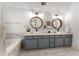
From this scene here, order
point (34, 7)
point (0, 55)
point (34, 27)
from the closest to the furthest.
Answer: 1. point (0, 55)
2. point (34, 7)
3. point (34, 27)

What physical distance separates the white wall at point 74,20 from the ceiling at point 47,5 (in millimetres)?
74

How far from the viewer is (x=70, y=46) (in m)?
1.33

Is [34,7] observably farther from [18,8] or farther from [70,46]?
[70,46]

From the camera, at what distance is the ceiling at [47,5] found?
1.19 m

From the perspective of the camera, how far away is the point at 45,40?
4.44 ft

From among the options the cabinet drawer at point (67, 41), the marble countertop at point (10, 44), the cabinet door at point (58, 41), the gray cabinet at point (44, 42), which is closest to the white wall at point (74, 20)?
the cabinet drawer at point (67, 41)

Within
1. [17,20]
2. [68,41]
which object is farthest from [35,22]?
[68,41]

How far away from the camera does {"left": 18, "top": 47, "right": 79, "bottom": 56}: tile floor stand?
1.22m

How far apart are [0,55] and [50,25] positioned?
66 centimetres

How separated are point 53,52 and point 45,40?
19cm

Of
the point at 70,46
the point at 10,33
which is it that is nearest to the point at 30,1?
the point at 10,33

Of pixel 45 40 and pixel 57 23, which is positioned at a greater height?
pixel 57 23

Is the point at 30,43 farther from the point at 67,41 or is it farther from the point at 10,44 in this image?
the point at 67,41

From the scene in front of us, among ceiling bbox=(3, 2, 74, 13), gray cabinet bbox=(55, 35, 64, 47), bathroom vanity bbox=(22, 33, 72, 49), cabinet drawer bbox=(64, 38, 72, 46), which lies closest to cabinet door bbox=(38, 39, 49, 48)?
bathroom vanity bbox=(22, 33, 72, 49)
